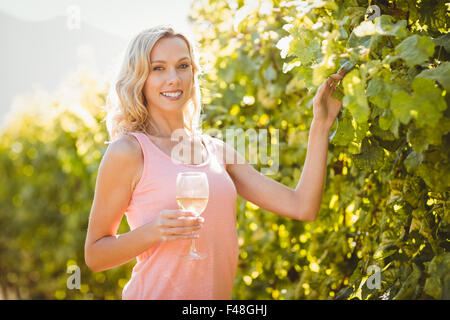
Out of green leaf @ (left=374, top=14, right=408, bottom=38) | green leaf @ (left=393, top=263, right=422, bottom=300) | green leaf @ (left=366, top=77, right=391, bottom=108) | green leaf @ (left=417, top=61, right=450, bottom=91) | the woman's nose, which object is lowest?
green leaf @ (left=393, top=263, right=422, bottom=300)

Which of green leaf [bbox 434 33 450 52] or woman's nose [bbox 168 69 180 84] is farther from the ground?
woman's nose [bbox 168 69 180 84]

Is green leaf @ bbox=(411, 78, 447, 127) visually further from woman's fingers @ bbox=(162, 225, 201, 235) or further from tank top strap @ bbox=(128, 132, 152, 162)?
tank top strap @ bbox=(128, 132, 152, 162)

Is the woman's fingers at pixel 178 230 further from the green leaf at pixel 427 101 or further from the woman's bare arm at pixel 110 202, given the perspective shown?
the green leaf at pixel 427 101

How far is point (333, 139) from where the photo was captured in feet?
6.35

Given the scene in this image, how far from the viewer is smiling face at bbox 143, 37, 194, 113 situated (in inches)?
100

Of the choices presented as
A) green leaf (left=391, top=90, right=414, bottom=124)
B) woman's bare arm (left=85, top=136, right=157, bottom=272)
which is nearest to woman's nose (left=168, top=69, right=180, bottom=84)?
woman's bare arm (left=85, top=136, right=157, bottom=272)

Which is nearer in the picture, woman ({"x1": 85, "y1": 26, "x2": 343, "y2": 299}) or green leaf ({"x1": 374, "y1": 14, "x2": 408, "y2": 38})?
green leaf ({"x1": 374, "y1": 14, "x2": 408, "y2": 38})

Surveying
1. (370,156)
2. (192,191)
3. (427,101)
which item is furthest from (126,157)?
(427,101)

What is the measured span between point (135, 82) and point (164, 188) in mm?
610

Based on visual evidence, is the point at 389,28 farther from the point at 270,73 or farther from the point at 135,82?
the point at 270,73

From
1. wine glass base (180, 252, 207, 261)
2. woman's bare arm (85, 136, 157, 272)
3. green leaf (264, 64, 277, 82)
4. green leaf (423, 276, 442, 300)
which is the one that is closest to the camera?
green leaf (423, 276, 442, 300)

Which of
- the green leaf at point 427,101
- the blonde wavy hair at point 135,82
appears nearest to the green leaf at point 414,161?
the green leaf at point 427,101
